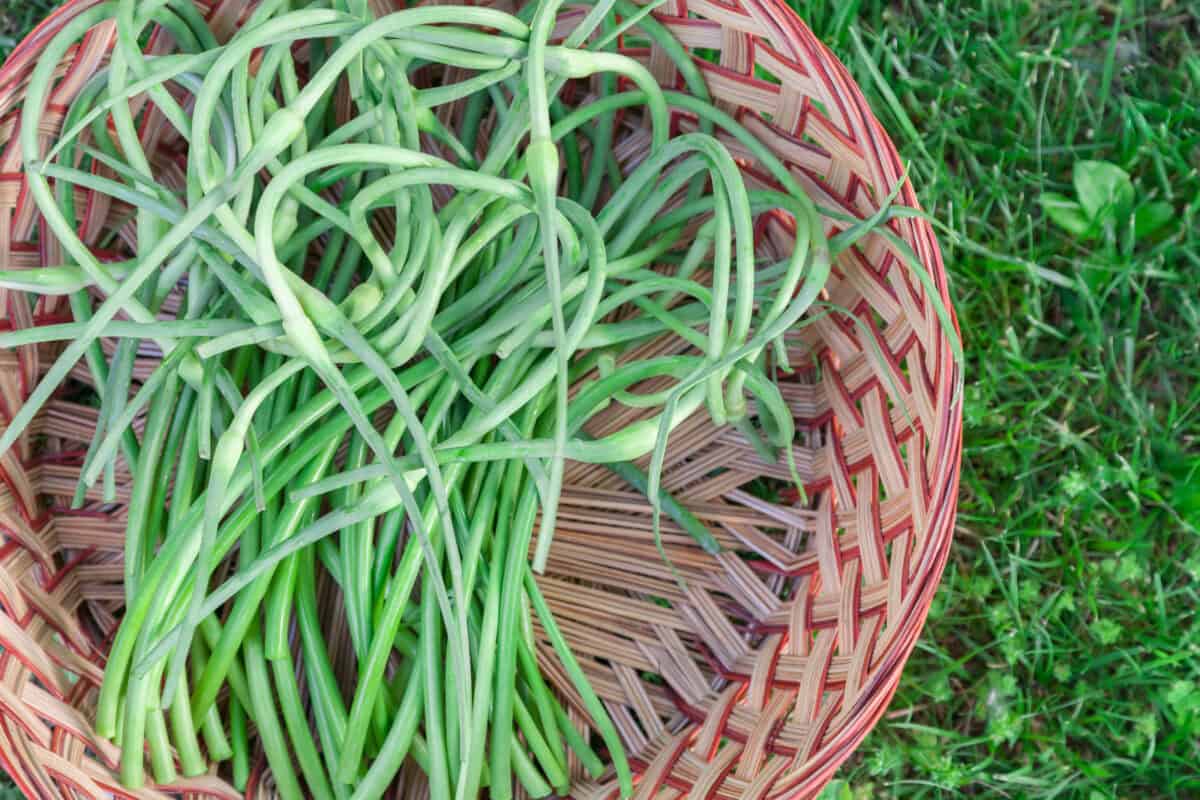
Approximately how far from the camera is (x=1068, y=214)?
902 mm

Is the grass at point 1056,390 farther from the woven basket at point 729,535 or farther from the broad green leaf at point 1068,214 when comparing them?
the woven basket at point 729,535

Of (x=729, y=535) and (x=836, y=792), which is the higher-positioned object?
(x=729, y=535)

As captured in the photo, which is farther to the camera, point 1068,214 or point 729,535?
point 1068,214

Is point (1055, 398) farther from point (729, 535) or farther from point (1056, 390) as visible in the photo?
point (729, 535)

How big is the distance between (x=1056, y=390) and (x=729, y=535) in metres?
0.28

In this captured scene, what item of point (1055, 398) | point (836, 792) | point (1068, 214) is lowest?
point (836, 792)

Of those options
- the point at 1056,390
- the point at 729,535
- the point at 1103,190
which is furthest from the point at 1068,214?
the point at 729,535

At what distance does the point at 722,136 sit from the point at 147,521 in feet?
1.42

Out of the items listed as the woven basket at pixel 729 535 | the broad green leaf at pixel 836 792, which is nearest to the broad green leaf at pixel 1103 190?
the woven basket at pixel 729 535

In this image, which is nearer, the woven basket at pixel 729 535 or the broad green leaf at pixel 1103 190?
the woven basket at pixel 729 535

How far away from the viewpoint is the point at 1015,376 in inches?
35.1

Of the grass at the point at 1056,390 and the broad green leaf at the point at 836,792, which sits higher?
the grass at the point at 1056,390

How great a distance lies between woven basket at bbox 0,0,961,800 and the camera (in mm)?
664

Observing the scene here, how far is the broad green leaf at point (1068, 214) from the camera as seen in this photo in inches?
35.4
